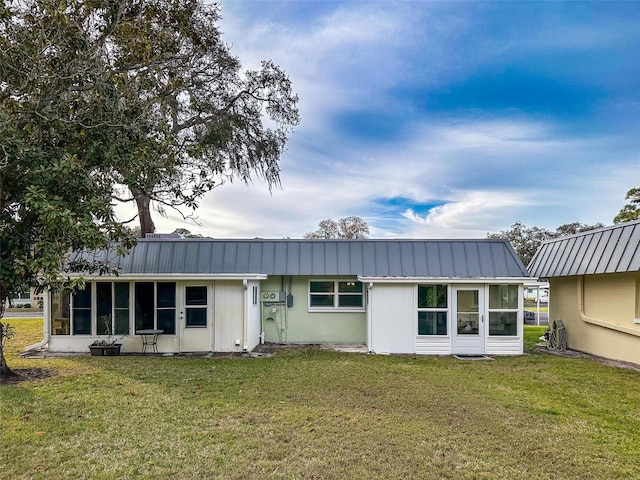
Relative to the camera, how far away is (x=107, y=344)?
1016 centimetres

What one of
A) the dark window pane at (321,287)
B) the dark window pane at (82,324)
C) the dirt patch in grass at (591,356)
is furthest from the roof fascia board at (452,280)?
the dark window pane at (82,324)

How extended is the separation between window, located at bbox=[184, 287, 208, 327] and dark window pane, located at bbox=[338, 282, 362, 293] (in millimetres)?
3944

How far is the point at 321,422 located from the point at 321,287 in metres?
6.98

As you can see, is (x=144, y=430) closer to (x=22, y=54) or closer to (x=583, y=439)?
(x=583, y=439)

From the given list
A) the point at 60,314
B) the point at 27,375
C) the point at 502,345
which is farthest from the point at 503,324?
the point at 60,314

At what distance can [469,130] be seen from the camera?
13.6m

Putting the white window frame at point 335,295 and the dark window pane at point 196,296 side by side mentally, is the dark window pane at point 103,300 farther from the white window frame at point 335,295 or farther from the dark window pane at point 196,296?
the white window frame at point 335,295

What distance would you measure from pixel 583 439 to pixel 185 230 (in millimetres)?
25241

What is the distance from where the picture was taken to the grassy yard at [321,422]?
4004mm

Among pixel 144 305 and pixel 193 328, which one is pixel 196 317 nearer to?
pixel 193 328

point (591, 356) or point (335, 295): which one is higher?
point (335, 295)

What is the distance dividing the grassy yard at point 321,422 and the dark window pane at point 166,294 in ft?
7.12

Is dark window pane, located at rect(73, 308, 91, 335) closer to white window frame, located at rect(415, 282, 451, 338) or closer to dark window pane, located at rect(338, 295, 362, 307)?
dark window pane, located at rect(338, 295, 362, 307)

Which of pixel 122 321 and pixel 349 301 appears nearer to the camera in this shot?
pixel 122 321
